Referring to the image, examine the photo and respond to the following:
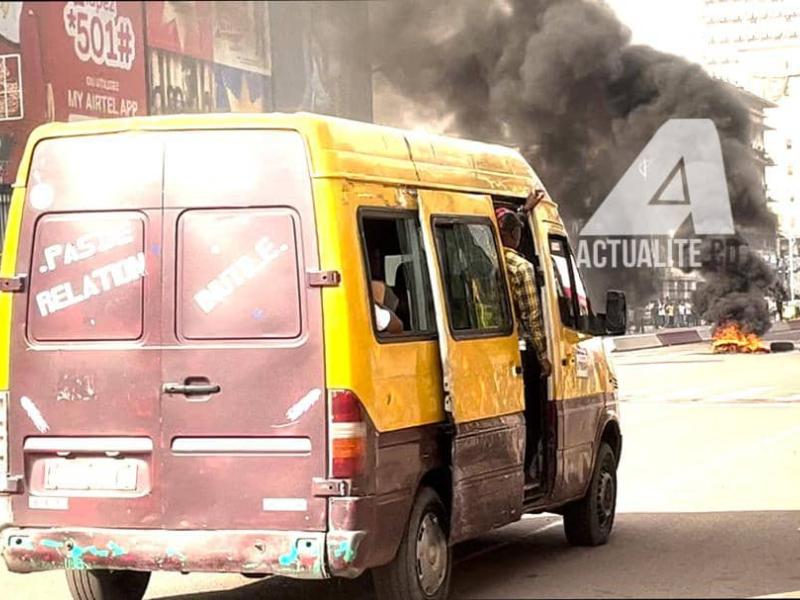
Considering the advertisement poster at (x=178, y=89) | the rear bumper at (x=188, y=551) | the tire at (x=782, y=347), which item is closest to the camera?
the rear bumper at (x=188, y=551)

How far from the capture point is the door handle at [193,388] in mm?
7105

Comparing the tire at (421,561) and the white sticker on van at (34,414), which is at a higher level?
the white sticker on van at (34,414)

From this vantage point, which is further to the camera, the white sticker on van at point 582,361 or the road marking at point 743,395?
the road marking at point 743,395

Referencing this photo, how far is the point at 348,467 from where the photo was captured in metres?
6.92

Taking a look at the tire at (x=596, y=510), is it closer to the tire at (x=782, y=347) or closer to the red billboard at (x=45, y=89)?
the red billboard at (x=45, y=89)

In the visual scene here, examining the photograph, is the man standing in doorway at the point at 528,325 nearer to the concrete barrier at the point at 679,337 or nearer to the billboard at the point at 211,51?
the billboard at the point at 211,51

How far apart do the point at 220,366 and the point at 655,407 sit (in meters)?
17.1

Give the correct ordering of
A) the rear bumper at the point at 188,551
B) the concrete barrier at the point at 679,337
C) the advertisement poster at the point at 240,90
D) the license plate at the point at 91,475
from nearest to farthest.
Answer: the rear bumper at the point at 188,551 → the license plate at the point at 91,475 → the advertisement poster at the point at 240,90 → the concrete barrier at the point at 679,337

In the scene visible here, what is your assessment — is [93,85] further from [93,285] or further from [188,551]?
[188,551]

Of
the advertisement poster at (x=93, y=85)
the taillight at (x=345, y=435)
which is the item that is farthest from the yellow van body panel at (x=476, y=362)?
the advertisement poster at (x=93, y=85)

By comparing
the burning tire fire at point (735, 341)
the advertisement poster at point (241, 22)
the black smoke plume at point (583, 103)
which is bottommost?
the burning tire fire at point (735, 341)

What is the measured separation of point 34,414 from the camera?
24.0 ft

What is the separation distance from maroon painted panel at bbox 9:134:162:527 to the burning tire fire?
3931cm

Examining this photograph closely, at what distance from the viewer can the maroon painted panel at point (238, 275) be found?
705 cm
